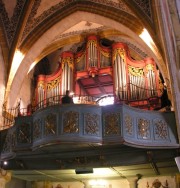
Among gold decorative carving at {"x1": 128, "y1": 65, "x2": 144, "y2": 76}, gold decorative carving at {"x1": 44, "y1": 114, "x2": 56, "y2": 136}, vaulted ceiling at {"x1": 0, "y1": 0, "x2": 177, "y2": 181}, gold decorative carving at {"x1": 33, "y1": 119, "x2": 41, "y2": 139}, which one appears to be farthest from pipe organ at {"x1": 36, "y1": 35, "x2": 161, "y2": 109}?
gold decorative carving at {"x1": 44, "y1": 114, "x2": 56, "y2": 136}

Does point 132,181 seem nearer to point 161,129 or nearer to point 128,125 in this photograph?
point 161,129

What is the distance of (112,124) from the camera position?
8578 millimetres

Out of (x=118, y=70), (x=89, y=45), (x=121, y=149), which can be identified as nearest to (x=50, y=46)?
(x=89, y=45)

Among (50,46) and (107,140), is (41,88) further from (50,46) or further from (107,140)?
(107,140)

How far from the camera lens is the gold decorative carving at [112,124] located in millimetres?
8461

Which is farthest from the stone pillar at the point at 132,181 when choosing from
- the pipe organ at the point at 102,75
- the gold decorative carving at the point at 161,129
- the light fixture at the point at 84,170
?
the gold decorative carving at the point at 161,129

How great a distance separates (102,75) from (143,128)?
13.9ft

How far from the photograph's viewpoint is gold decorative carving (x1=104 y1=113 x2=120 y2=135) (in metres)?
8.46

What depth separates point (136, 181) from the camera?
1162 centimetres

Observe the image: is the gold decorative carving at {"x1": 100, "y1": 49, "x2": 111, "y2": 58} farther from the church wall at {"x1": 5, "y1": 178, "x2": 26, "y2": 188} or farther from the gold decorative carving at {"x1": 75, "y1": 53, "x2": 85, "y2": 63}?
the church wall at {"x1": 5, "y1": 178, "x2": 26, "y2": 188}

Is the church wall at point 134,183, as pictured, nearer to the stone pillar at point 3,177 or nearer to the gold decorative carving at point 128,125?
the stone pillar at point 3,177

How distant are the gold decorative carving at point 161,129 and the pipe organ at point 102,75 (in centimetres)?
226

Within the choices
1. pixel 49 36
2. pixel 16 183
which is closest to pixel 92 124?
pixel 49 36

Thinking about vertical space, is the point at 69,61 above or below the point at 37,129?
above
